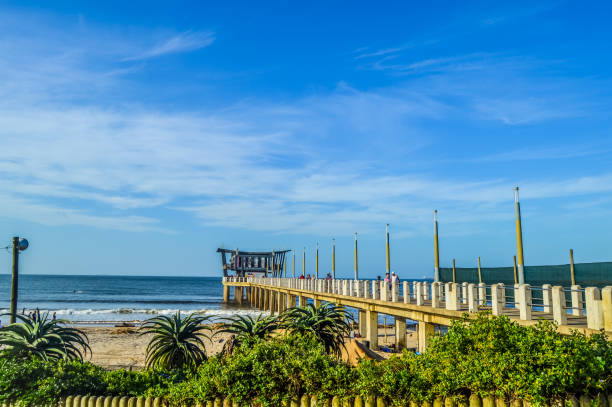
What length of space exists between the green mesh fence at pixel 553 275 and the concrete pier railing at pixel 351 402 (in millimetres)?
20828

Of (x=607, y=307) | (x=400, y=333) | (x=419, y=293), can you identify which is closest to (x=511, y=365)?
(x=607, y=307)

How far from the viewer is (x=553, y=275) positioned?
89.7 feet

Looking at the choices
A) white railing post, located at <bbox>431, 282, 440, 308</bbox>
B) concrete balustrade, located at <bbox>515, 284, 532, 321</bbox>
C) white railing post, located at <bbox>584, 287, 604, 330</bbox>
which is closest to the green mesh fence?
white railing post, located at <bbox>431, 282, 440, 308</bbox>

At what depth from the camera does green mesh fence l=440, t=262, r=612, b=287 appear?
83.4 ft

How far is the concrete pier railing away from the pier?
413 cm

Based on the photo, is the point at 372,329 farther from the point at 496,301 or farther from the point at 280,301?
the point at 280,301

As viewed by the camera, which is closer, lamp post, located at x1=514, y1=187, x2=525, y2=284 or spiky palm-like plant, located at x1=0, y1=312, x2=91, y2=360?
spiky palm-like plant, located at x1=0, y1=312, x2=91, y2=360

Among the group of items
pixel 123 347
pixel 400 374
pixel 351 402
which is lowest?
pixel 123 347

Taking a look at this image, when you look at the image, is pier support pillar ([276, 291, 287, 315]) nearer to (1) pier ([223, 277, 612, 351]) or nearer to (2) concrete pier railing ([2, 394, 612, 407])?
(1) pier ([223, 277, 612, 351])

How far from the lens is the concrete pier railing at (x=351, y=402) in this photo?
6.68 meters

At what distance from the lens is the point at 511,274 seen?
93.4 ft

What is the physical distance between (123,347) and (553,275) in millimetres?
25231

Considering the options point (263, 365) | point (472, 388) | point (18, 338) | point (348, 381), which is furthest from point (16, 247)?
point (472, 388)

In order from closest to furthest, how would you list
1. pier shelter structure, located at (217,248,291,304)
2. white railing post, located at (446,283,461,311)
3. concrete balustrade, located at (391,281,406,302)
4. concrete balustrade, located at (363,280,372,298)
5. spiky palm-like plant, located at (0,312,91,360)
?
spiky palm-like plant, located at (0,312,91,360)
white railing post, located at (446,283,461,311)
concrete balustrade, located at (391,281,406,302)
concrete balustrade, located at (363,280,372,298)
pier shelter structure, located at (217,248,291,304)
